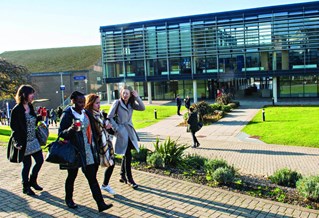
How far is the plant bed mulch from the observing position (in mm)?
5508

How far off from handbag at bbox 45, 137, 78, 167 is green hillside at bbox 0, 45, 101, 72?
49921 mm

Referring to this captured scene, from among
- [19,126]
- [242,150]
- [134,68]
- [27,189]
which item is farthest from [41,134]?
[134,68]

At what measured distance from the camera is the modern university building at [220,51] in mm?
33094

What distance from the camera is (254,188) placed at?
6.15 metres

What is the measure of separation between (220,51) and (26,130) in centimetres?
3233

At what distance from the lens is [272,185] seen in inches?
252

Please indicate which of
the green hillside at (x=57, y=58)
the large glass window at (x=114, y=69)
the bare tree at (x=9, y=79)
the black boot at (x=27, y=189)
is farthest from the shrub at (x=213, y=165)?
the green hillside at (x=57, y=58)

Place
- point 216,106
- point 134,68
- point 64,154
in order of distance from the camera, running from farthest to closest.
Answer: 1. point 134,68
2. point 216,106
3. point 64,154

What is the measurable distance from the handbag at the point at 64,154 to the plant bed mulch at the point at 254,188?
2675 millimetres

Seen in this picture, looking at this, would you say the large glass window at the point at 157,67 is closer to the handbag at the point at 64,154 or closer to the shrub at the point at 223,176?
the shrub at the point at 223,176

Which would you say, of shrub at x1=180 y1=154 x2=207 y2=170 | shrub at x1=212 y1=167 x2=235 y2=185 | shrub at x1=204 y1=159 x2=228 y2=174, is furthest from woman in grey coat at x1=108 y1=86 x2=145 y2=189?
shrub at x1=180 y1=154 x2=207 y2=170

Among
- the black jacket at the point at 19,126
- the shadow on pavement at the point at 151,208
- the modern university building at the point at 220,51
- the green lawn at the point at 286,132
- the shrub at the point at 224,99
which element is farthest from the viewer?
the modern university building at the point at 220,51

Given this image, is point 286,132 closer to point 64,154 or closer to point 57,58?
point 64,154

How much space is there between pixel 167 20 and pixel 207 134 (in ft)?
75.6
